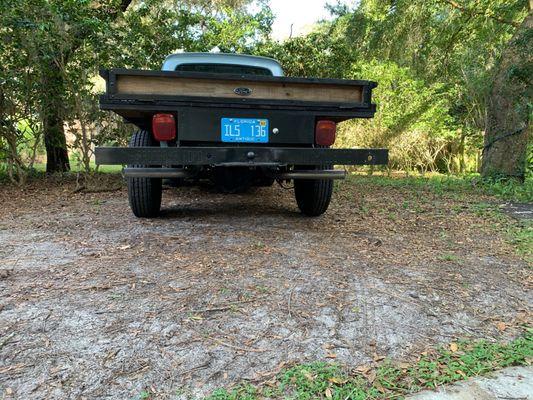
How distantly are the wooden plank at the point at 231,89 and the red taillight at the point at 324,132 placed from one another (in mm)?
263

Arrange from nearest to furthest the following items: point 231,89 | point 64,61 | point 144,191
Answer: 1. point 231,89
2. point 144,191
3. point 64,61

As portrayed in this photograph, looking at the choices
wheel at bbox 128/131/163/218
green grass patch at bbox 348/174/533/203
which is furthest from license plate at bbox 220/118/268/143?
green grass patch at bbox 348/174/533/203

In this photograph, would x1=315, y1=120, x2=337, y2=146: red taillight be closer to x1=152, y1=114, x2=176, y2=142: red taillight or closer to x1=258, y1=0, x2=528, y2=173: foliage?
x1=152, y1=114, x2=176, y2=142: red taillight

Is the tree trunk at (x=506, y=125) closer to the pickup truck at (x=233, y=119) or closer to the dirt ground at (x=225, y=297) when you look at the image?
the dirt ground at (x=225, y=297)

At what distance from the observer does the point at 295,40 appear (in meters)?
10.3

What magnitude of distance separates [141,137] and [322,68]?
6943 millimetres

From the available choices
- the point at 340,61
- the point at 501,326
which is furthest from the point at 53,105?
the point at 501,326

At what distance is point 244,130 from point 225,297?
1718 mm

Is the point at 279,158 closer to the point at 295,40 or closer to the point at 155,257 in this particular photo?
the point at 155,257

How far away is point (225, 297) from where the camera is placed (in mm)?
2637

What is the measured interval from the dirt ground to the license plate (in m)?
0.87

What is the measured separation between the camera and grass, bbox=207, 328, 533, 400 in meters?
1.83

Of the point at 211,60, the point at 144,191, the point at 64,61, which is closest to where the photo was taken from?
the point at 144,191

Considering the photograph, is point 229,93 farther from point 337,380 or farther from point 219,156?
point 337,380
